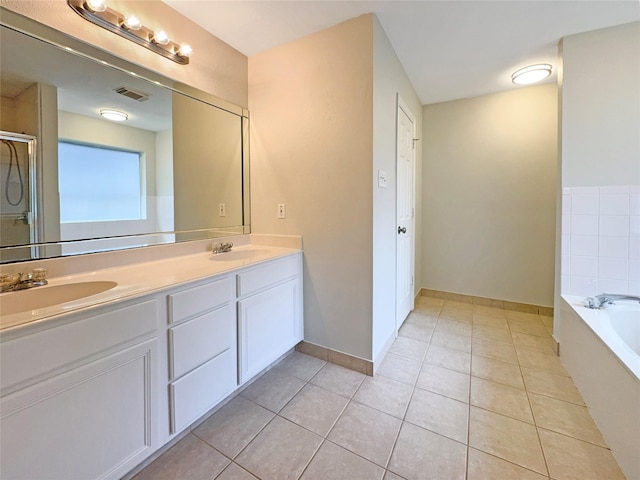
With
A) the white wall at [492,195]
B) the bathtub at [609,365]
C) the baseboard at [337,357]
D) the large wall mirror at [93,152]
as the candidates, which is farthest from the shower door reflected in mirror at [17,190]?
the white wall at [492,195]

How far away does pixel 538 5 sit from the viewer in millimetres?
1713

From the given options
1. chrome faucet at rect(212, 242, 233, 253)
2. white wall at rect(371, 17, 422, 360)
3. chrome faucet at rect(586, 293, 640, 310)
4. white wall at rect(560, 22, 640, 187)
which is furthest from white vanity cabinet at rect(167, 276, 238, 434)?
white wall at rect(560, 22, 640, 187)

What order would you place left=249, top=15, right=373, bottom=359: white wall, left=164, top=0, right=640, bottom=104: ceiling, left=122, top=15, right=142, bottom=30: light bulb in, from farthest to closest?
left=249, top=15, right=373, bottom=359: white wall → left=164, top=0, right=640, bottom=104: ceiling → left=122, top=15, right=142, bottom=30: light bulb

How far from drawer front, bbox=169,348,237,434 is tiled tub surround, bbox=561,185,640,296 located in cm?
240

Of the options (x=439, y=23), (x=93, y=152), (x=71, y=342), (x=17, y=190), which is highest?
(x=439, y=23)

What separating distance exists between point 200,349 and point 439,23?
2.48 meters

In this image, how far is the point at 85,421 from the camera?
0.97m

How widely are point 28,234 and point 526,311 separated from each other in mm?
4010

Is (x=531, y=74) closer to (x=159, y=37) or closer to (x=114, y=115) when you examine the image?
(x=159, y=37)

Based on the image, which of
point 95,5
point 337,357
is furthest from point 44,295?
point 337,357

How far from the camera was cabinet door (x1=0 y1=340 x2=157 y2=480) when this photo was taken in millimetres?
831

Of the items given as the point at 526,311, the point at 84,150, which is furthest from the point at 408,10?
the point at 526,311

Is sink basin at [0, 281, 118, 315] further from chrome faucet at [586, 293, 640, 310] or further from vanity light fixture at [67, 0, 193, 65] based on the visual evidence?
chrome faucet at [586, 293, 640, 310]

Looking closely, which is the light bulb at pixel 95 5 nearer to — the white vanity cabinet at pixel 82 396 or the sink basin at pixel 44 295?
the sink basin at pixel 44 295
